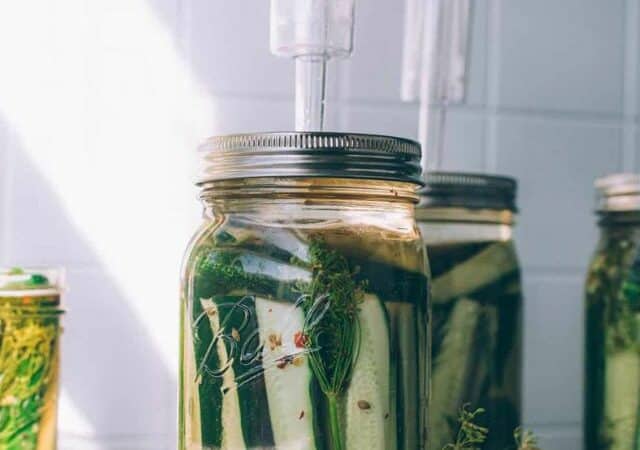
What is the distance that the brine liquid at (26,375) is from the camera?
0.63 metres

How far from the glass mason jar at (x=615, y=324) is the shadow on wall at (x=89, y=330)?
0.35 metres

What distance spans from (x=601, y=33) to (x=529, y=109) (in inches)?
4.2

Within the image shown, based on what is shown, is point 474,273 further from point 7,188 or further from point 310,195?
point 7,188

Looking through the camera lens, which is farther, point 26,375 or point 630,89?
point 630,89

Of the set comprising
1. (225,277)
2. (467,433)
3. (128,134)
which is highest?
(128,134)

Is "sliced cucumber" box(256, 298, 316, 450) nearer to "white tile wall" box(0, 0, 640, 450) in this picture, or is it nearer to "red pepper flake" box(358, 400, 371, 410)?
"red pepper flake" box(358, 400, 371, 410)

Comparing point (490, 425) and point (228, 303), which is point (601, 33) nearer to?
point (490, 425)

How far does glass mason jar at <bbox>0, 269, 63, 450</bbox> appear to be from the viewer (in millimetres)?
629

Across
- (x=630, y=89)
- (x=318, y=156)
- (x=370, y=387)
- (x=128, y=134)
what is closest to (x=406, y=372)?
(x=370, y=387)

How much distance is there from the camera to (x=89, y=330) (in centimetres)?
78

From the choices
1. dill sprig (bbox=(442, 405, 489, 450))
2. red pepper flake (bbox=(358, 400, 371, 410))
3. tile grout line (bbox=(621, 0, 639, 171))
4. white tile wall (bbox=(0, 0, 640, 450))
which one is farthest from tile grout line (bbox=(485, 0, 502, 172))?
red pepper flake (bbox=(358, 400, 371, 410))

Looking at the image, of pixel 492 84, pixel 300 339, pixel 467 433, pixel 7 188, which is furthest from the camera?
pixel 492 84

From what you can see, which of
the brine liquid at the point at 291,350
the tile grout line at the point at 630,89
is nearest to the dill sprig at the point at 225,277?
the brine liquid at the point at 291,350

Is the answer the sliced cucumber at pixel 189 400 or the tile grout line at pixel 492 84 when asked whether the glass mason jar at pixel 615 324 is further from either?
the sliced cucumber at pixel 189 400
